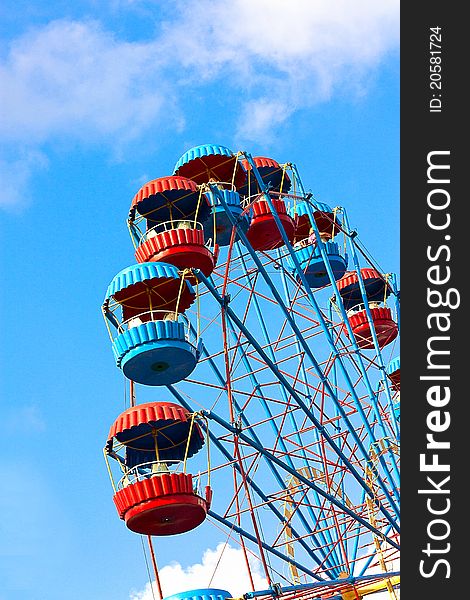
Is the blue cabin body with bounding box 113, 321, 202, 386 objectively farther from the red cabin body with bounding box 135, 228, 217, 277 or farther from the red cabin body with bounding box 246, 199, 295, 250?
the red cabin body with bounding box 246, 199, 295, 250

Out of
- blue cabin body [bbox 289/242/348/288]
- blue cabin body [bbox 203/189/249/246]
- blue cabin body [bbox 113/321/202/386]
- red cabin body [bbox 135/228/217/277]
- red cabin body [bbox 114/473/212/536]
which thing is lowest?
red cabin body [bbox 114/473/212/536]

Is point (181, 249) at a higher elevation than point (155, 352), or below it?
higher

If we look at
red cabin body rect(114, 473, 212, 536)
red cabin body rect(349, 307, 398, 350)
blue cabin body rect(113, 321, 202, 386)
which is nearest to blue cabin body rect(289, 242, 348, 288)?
red cabin body rect(349, 307, 398, 350)

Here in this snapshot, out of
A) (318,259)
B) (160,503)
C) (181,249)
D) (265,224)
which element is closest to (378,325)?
(318,259)

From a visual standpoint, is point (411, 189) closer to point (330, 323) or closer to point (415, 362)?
point (415, 362)

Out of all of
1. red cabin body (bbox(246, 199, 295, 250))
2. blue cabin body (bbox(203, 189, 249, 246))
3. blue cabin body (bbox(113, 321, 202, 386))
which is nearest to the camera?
blue cabin body (bbox(113, 321, 202, 386))

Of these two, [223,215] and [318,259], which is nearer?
[223,215]

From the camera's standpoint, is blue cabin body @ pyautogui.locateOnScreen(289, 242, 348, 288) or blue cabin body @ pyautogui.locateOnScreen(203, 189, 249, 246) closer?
blue cabin body @ pyautogui.locateOnScreen(203, 189, 249, 246)

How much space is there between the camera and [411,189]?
11039mm

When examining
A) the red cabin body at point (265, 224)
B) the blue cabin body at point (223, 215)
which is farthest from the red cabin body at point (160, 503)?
the red cabin body at point (265, 224)

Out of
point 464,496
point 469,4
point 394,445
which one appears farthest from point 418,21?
point 394,445

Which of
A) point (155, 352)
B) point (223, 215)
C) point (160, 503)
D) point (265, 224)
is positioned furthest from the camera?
point (265, 224)

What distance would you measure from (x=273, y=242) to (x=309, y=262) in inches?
82.7

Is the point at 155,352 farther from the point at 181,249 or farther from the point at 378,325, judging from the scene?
the point at 378,325
